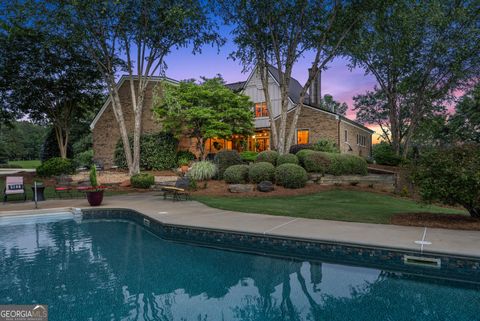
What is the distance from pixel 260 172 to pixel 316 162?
327 cm

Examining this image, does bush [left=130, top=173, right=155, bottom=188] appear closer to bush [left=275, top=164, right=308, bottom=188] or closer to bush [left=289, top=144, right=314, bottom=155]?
bush [left=275, top=164, right=308, bottom=188]

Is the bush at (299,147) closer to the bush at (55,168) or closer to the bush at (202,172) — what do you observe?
the bush at (202,172)

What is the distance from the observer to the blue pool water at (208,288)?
370 cm

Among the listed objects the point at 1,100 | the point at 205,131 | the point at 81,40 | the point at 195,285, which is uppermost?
the point at 81,40

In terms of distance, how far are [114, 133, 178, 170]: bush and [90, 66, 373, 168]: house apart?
4.44 feet

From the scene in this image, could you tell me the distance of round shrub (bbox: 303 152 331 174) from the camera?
15.2 metres

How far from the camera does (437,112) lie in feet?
112

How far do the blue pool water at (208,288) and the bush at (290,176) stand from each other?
810 centimetres

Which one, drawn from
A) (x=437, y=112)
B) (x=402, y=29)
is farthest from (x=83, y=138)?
(x=437, y=112)

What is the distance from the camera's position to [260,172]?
1407 cm

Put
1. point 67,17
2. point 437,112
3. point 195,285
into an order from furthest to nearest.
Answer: point 437,112 → point 67,17 → point 195,285

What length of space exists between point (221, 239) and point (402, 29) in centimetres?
2336

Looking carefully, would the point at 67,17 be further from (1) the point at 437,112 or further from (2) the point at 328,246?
(1) the point at 437,112

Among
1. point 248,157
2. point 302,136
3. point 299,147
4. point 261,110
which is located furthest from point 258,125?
point 299,147
